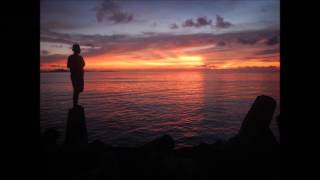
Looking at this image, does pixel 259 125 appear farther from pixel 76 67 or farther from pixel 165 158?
pixel 76 67

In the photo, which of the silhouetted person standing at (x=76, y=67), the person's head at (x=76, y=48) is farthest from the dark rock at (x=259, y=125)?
the person's head at (x=76, y=48)

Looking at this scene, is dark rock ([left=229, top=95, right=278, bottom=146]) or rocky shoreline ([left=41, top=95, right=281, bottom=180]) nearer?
rocky shoreline ([left=41, top=95, right=281, bottom=180])

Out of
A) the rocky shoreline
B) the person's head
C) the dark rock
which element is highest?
the person's head

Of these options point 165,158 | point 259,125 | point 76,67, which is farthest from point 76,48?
point 259,125

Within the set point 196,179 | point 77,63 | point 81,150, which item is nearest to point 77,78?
point 77,63

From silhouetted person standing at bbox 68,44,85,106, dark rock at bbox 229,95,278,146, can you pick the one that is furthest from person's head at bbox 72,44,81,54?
dark rock at bbox 229,95,278,146

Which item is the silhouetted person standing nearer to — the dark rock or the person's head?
the person's head

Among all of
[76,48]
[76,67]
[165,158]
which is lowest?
[165,158]

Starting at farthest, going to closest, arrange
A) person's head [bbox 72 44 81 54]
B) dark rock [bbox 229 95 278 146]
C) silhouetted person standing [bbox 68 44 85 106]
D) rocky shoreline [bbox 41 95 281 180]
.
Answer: dark rock [bbox 229 95 278 146], silhouetted person standing [bbox 68 44 85 106], person's head [bbox 72 44 81 54], rocky shoreline [bbox 41 95 281 180]
